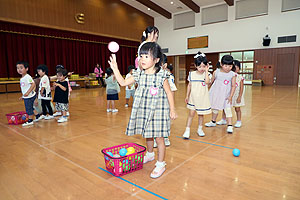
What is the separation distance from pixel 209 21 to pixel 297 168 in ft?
49.3

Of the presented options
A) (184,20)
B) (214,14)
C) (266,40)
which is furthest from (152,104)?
(184,20)

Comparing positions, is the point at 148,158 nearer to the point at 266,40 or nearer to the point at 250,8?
the point at 266,40

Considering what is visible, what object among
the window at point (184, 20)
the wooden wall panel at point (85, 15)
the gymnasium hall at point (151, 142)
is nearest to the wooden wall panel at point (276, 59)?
the window at point (184, 20)

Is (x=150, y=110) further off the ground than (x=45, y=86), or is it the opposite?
(x=45, y=86)

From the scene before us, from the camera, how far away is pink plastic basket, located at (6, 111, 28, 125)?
3.94 m

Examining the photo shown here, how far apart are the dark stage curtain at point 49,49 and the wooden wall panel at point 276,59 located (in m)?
10.1

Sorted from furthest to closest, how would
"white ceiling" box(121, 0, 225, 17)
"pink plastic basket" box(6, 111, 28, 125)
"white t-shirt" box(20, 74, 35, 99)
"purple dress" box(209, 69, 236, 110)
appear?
"white ceiling" box(121, 0, 225, 17)
"pink plastic basket" box(6, 111, 28, 125)
"white t-shirt" box(20, 74, 35, 99)
"purple dress" box(209, 69, 236, 110)

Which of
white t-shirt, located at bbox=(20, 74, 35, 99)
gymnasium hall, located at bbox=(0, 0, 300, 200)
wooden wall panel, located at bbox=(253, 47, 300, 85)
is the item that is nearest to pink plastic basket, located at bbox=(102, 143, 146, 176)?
gymnasium hall, located at bbox=(0, 0, 300, 200)

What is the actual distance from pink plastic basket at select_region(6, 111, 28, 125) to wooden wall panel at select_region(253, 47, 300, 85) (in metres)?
14.3

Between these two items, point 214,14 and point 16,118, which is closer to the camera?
point 16,118

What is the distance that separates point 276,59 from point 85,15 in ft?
43.3

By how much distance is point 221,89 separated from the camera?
3.27m

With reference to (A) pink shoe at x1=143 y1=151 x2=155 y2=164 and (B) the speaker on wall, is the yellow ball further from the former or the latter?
(B) the speaker on wall

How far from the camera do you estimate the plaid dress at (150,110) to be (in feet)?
6.08
